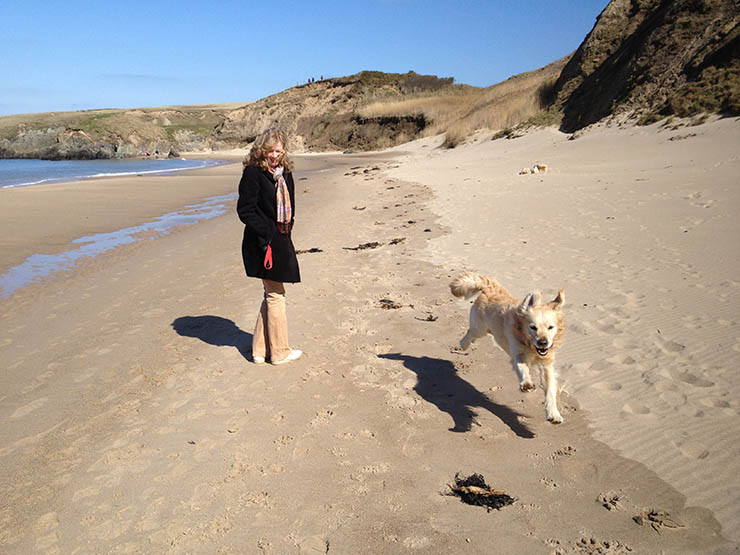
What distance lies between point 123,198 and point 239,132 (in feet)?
181

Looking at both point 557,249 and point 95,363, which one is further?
point 557,249

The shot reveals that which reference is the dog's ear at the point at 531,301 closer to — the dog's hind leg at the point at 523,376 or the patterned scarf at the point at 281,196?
the dog's hind leg at the point at 523,376

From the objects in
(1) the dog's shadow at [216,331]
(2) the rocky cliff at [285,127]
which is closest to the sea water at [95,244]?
(1) the dog's shadow at [216,331]

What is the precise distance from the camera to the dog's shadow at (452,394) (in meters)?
3.81

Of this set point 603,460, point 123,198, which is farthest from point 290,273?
point 123,198

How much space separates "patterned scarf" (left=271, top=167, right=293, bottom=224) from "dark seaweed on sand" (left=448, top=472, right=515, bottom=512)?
2652mm

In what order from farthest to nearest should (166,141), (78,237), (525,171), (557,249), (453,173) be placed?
1. (166,141)
2. (453,173)
3. (525,171)
4. (78,237)
5. (557,249)

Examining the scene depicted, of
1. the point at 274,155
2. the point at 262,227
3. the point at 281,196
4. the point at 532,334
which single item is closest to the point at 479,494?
the point at 532,334

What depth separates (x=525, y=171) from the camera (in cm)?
1639

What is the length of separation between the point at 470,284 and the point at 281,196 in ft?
6.39

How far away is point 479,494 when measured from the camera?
9.66 ft

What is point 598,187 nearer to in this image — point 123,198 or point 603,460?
point 603,460

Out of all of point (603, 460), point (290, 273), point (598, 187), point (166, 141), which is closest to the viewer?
point (603, 460)

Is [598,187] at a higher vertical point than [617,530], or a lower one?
higher
